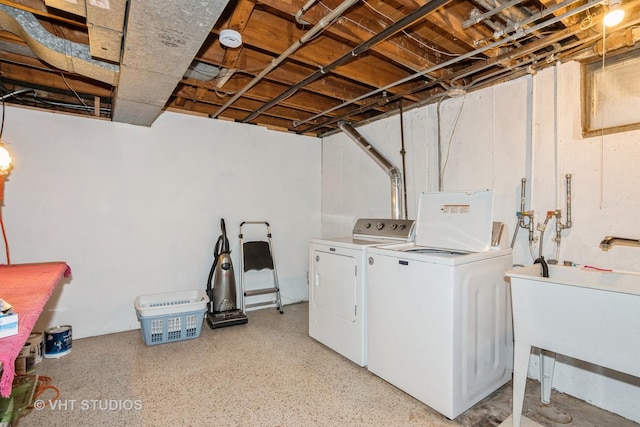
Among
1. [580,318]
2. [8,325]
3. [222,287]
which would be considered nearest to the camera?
[8,325]

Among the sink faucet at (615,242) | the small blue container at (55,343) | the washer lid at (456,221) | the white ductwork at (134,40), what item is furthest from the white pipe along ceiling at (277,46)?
the small blue container at (55,343)

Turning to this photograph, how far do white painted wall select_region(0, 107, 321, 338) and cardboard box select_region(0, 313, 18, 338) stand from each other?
2461 mm

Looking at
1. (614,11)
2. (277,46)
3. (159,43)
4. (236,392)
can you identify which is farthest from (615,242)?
(159,43)

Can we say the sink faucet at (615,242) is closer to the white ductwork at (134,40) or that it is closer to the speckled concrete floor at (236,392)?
the speckled concrete floor at (236,392)

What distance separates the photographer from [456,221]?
2.48m

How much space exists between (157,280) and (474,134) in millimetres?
3647

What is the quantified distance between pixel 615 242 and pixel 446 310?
119 centimetres

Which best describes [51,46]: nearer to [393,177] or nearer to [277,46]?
[277,46]

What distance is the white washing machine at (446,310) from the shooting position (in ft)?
6.49

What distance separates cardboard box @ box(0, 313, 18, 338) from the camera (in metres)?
1.12

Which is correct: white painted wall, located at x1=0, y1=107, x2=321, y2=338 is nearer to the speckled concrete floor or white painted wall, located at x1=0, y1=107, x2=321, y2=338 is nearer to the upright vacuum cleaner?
the upright vacuum cleaner

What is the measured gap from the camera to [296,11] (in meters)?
1.89

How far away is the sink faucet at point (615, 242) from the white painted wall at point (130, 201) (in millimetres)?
3327

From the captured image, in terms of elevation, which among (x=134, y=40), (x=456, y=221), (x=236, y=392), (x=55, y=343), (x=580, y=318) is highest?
(x=134, y=40)
